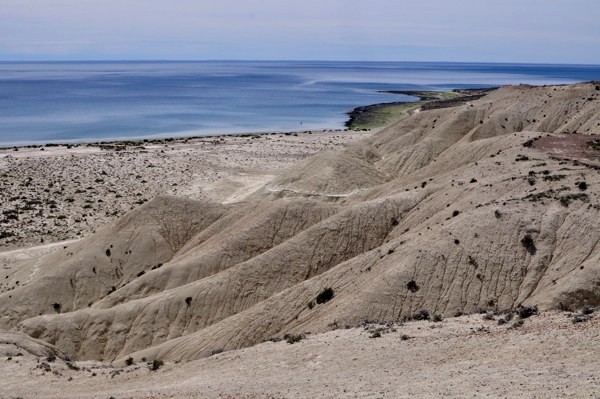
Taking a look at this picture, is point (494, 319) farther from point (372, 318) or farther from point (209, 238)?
point (209, 238)

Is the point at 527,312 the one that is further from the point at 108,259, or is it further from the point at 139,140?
the point at 139,140

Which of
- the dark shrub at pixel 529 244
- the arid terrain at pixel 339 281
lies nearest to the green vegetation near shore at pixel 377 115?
the arid terrain at pixel 339 281

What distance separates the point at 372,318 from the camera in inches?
1264

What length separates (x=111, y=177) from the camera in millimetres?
83375

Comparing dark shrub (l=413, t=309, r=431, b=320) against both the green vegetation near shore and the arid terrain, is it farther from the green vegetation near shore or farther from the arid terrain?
the green vegetation near shore

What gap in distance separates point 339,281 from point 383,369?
13689mm

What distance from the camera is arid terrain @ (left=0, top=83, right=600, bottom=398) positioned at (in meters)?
23.2

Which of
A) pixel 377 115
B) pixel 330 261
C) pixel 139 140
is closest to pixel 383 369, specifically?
pixel 330 261

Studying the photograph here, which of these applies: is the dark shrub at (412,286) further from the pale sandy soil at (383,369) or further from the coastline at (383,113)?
the coastline at (383,113)

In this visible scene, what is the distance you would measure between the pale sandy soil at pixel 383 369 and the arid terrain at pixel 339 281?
100 millimetres

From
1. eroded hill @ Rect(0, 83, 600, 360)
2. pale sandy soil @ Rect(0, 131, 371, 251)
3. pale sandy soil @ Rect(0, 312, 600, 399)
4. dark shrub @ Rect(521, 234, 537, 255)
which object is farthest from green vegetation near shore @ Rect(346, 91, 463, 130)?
pale sandy soil @ Rect(0, 312, 600, 399)

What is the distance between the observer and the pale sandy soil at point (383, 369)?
20047 mm

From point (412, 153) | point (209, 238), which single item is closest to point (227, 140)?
point (412, 153)

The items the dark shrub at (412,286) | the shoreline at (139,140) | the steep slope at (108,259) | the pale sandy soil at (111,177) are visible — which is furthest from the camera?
the shoreline at (139,140)
